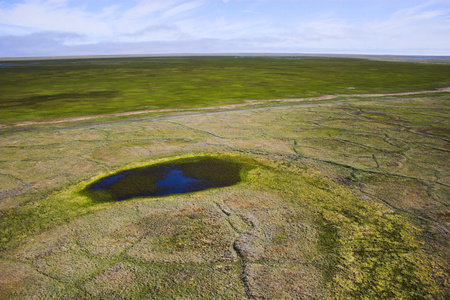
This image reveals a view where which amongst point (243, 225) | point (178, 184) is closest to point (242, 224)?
point (243, 225)

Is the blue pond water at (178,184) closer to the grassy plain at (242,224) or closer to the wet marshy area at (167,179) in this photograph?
the wet marshy area at (167,179)

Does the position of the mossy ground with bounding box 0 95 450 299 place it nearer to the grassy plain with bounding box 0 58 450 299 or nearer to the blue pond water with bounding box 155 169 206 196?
the grassy plain with bounding box 0 58 450 299

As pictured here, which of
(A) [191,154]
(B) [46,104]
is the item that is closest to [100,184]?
(A) [191,154]

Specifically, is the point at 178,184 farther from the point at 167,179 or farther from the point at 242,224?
the point at 242,224

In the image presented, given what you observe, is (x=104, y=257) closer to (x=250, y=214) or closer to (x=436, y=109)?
(x=250, y=214)

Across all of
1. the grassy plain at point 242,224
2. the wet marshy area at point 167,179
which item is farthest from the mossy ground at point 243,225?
the wet marshy area at point 167,179

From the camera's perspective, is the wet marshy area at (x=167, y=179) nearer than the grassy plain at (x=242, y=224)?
No
